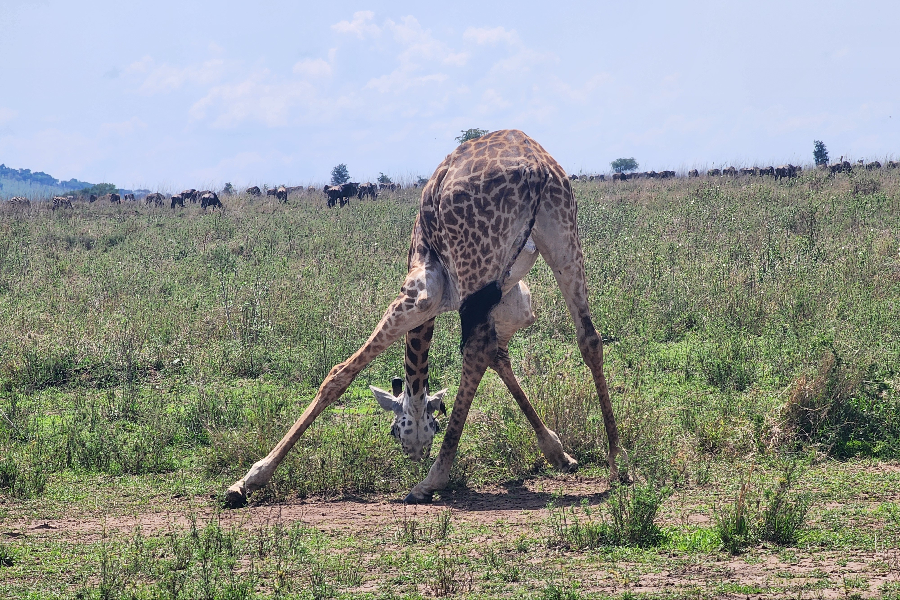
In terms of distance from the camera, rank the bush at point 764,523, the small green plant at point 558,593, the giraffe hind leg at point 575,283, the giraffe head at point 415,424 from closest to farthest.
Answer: the small green plant at point 558,593, the bush at point 764,523, the giraffe hind leg at point 575,283, the giraffe head at point 415,424

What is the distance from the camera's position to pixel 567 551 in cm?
445

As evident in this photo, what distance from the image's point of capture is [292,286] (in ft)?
41.7

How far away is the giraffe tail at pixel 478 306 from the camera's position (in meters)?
5.97

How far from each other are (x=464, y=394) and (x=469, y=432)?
49.8 inches

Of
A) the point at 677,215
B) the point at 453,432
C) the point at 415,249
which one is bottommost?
the point at 453,432

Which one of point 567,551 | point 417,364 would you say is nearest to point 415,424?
point 417,364

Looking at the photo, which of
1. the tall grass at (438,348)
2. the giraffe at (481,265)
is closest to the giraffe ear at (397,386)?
the tall grass at (438,348)

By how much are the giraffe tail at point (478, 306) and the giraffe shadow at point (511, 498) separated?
1.06m

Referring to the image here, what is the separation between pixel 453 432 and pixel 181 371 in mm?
4759

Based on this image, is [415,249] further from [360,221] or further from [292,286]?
[360,221]

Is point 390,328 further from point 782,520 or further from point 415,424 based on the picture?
point 782,520

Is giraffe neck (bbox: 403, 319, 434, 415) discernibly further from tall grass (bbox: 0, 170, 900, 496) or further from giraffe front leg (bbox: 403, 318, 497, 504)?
giraffe front leg (bbox: 403, 318, 497, 504)

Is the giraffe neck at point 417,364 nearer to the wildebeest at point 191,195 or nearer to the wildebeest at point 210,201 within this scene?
the wildebeest at point 210,201

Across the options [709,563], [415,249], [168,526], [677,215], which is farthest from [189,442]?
[677,215]
